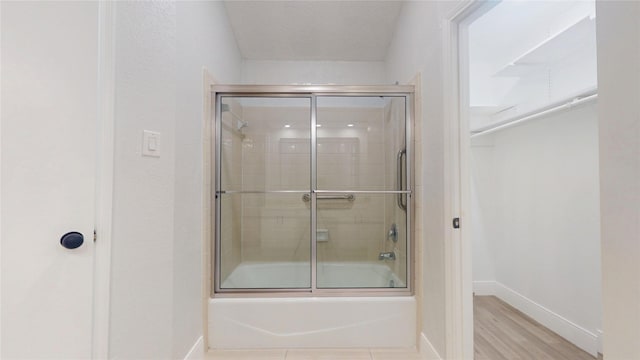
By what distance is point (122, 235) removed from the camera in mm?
1158

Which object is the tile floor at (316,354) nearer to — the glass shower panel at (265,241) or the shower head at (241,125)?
the glass shower panel at (265,241)

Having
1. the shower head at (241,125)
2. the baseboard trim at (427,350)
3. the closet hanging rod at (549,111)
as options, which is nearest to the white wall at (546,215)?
the closet hanging rod at (549,111)

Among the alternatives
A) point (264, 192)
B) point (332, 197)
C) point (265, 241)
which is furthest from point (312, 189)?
point (265, 241)

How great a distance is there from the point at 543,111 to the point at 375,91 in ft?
4.23

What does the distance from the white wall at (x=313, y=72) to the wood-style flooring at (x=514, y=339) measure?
104 inches

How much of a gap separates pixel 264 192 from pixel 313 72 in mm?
1722

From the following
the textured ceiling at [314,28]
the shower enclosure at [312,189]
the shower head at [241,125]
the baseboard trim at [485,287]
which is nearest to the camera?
the shower enclosure at [312,189]

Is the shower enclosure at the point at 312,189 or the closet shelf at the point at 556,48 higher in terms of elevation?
the closet shelf at the point at 556,48

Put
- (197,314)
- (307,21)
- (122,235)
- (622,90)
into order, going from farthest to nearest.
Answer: (307,21), (197,314), (122,235), (622,90)

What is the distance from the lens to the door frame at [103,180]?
1.06 meters

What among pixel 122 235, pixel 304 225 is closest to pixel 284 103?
pixel 304 225

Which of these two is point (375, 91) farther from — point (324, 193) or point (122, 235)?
point (122, 235)

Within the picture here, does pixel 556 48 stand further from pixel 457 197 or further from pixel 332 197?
pixel 332 197

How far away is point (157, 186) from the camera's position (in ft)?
4.35
